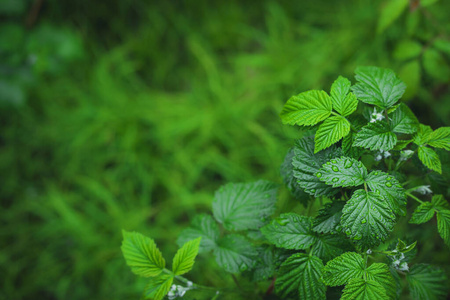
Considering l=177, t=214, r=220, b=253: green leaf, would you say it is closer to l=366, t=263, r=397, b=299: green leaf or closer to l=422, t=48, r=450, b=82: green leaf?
l=366, t=263, r=397, b=299: green leaf

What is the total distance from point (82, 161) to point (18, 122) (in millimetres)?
557

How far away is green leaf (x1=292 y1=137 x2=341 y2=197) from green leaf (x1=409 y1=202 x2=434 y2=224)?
0.51 ft

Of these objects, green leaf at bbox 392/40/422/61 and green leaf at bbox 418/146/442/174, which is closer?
green leaf at bbox 418/146/442/174

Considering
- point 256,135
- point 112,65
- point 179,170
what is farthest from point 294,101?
point 112,65

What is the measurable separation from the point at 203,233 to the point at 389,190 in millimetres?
413

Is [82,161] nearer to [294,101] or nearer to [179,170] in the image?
[179,170]

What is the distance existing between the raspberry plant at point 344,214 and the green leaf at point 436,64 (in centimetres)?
73

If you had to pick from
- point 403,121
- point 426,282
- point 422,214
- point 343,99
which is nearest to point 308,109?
point 343,99

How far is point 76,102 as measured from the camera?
2.09 metres

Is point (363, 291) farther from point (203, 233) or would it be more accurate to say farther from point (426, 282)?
point (203, 233)

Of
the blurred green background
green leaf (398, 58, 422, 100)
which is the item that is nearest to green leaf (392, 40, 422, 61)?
green leaf (398, 58, 422, 100)

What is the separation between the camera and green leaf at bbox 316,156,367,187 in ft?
1.72

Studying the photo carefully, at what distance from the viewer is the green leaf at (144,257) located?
63 cm

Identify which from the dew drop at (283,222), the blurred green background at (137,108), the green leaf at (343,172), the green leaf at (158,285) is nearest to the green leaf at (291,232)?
the dew drop at (283,222)
